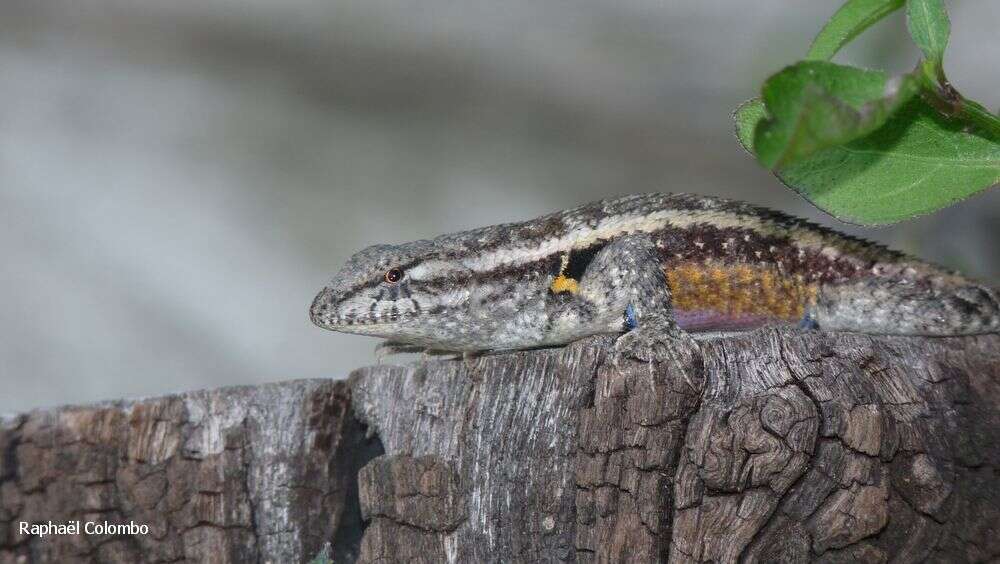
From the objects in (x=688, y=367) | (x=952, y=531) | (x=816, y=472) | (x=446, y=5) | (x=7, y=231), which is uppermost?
(x=446, y=5)

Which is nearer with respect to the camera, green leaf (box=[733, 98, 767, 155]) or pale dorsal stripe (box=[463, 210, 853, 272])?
green leaf (box=[733, 98, 767, 155])

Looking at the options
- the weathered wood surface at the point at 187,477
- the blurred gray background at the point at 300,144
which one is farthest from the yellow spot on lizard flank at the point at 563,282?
the blurred gray background at the point at 300,144

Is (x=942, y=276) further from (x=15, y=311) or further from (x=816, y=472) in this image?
(x=15, y=311)

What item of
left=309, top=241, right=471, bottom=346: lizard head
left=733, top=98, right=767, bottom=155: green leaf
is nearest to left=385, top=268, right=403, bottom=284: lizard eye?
left=309, top=241, right=471, bottom=346: lizard head

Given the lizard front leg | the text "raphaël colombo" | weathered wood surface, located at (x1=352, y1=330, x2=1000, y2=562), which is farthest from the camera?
the lizard front leg

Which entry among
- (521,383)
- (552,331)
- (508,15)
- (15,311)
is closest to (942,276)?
(552,331)

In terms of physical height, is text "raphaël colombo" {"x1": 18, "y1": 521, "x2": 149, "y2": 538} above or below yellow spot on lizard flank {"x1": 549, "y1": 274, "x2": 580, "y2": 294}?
below

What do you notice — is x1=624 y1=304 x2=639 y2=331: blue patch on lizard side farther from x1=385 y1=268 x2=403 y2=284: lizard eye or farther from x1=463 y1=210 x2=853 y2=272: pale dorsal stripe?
x1=385 y1=268 x2=403 y2=284: lizard eye
